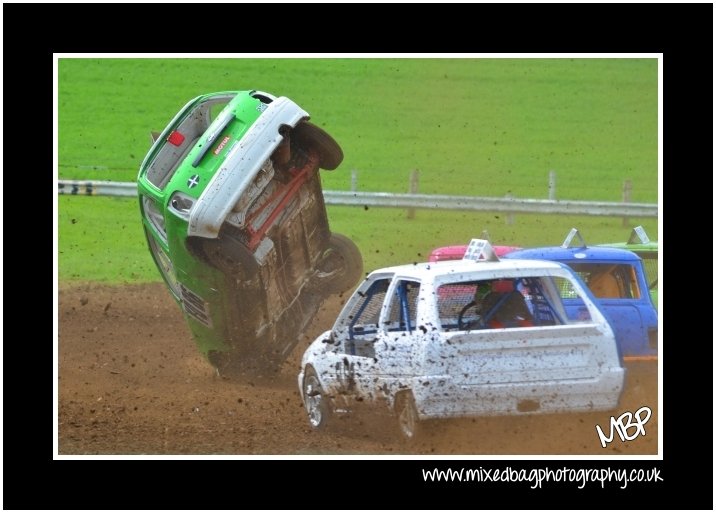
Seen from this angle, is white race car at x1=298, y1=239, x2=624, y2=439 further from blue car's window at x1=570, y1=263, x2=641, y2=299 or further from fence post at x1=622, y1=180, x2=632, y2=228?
fence post at x1=622, y1=180, x2=632, y2=228

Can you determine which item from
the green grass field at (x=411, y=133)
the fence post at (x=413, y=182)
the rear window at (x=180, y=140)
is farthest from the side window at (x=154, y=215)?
the fence post at (x=413, y=182)

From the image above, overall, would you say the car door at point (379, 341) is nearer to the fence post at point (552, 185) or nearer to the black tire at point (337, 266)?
the black tire at point (337, 266)

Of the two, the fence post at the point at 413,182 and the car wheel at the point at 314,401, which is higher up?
the fence post at the point at 413,182

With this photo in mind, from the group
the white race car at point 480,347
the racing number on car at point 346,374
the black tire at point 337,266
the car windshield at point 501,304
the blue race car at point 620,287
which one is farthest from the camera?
the black tire at point 337,266

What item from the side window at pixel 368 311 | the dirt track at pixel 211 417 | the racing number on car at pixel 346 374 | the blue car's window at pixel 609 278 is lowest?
the dirt track at pixel 211 417

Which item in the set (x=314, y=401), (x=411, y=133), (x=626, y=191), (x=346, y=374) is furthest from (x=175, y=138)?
(x=626, y=191)

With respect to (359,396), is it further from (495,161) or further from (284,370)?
(495,161)

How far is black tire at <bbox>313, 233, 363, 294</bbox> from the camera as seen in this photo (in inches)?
460

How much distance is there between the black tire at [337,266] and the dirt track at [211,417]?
1033 mm

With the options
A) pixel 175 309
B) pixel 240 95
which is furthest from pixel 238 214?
pixel 175 309

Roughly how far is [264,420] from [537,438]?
A: 2.77 m

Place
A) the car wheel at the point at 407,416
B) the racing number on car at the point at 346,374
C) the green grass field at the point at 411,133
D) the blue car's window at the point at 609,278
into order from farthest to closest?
the green grass field at the point at 411,133
the blue car's window at the point at 609,278
the racing number on car at the point at 346,374
the car wheel at the point at 407,416

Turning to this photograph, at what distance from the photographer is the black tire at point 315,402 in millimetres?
10117

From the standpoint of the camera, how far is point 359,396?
952cm
